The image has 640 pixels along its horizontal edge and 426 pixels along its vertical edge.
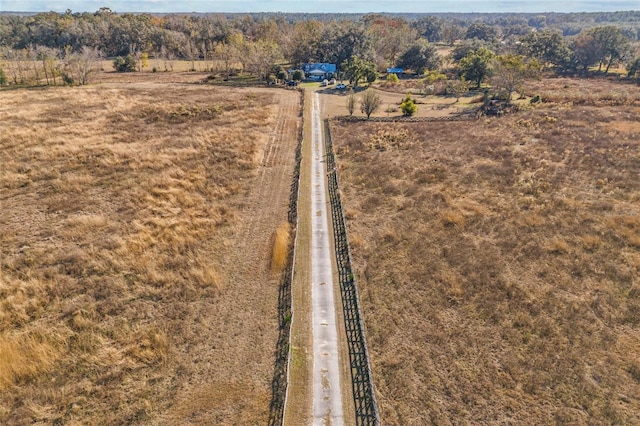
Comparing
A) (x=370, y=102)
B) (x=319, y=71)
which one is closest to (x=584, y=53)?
(x=319, y=71)

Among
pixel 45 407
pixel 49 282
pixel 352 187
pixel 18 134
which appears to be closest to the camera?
pixel 45 407

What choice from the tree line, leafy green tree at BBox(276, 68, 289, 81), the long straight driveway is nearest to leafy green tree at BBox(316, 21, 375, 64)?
the tree line

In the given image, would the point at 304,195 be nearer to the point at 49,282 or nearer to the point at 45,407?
the point at 49,282

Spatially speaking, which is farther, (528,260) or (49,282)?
(528,260)

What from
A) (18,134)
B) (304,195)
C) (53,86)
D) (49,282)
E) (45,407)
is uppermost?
(53,86)

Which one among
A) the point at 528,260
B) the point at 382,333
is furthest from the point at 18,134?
the point at 528,260

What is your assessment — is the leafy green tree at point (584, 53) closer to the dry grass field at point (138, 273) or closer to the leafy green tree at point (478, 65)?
the leafy green tree at point (478, 65)

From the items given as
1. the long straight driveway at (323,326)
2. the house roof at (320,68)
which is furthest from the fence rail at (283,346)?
the house roof at (320,68)
